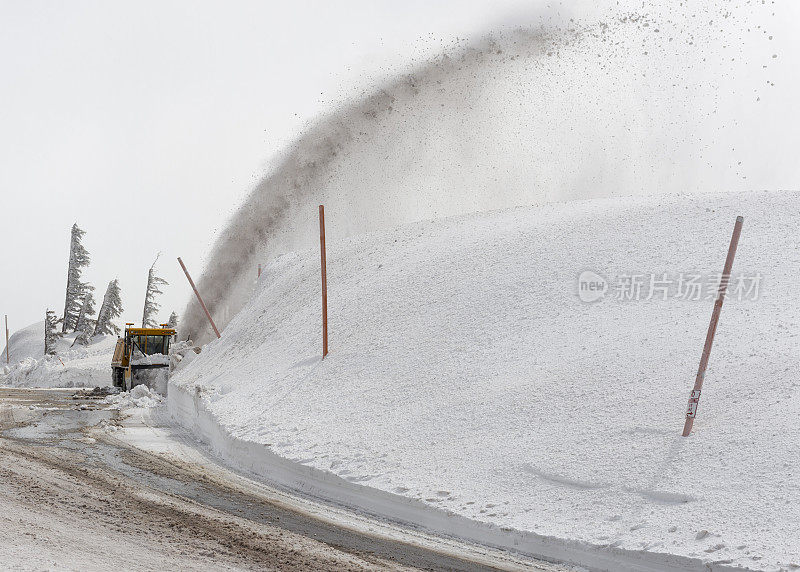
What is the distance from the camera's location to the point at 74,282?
5412 centimetres

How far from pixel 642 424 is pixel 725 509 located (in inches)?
70.4

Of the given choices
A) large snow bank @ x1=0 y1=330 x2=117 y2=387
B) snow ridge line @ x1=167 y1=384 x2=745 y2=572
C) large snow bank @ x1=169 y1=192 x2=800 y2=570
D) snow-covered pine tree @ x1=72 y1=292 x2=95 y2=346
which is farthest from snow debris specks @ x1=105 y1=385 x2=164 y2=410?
snow-covered pine tree @ x1=72 y1=292 x2=95 y2=346

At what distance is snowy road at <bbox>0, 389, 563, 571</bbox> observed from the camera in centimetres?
579

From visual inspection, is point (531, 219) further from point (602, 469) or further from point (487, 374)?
point (602, 469)

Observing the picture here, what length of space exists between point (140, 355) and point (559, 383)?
716 inches

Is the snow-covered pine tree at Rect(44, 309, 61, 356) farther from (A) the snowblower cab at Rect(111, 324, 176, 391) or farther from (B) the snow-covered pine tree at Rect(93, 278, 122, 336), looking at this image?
(A) the snowblower cab at Rect(111, 324, 176, 391)

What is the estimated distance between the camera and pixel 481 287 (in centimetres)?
1388

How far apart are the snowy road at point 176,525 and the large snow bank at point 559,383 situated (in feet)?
2.42

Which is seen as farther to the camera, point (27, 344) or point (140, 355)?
point (27, 344)

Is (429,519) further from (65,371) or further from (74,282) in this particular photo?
(74,282)

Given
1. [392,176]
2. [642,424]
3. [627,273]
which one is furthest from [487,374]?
[392,176]

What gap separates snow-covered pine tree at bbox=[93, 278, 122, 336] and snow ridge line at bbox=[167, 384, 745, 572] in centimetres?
4426


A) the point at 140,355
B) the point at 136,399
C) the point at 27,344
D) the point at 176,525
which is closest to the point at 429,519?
the point at 176,525

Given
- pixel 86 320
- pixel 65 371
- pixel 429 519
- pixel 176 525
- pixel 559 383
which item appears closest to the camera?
pixel 176 525
